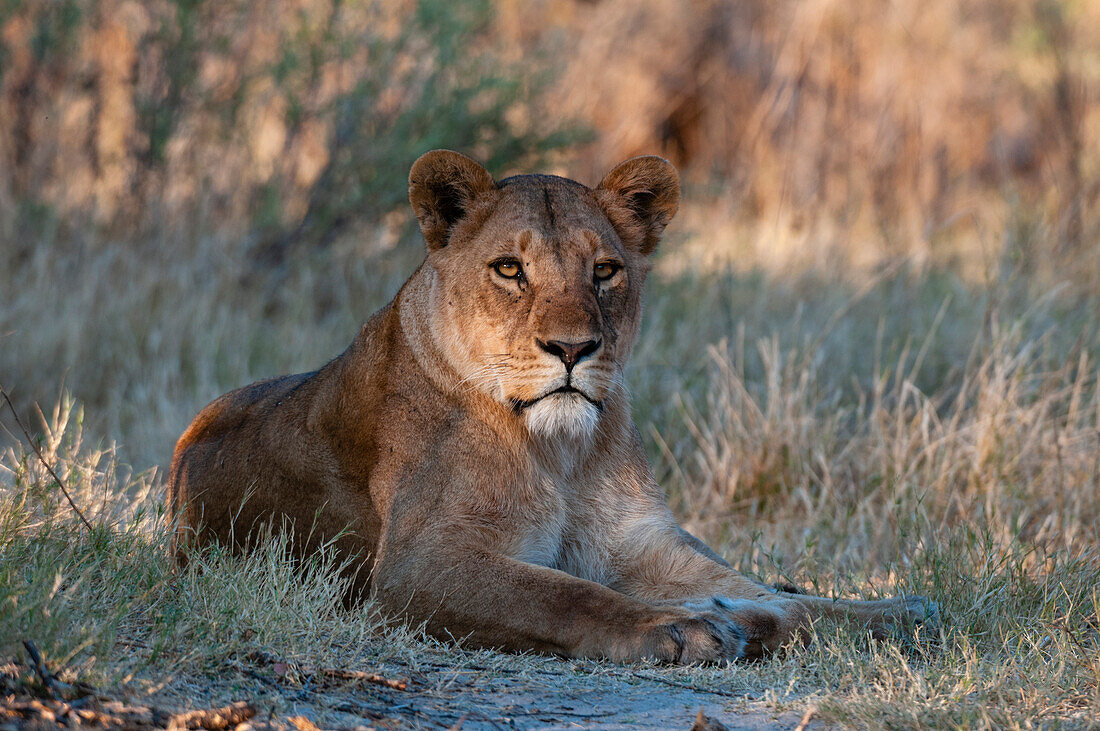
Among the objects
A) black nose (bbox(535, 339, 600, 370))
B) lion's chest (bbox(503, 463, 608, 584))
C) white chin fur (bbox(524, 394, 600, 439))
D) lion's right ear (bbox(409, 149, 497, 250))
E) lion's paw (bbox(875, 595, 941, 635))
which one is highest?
lion's right ear (bbox(409, 149, 497, 250))

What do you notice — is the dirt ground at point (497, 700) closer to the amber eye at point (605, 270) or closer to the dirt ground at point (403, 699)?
the dirt ground at point (403, 699)

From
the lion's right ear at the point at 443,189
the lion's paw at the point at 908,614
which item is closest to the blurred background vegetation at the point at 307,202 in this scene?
the lion's right ear at the point at 443,189

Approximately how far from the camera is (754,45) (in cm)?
1349

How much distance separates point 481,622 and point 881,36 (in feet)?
34.1

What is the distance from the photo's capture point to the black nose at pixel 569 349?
335 cm

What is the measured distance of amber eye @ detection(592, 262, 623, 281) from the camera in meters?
3.68

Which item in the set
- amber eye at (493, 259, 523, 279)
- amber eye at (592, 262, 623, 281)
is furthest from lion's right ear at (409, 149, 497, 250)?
amber eye at (592, 262, 623, 281)

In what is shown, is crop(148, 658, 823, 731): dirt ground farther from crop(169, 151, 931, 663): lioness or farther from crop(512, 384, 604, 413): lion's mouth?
crop(512, 384, 604, 413): lion's mouth

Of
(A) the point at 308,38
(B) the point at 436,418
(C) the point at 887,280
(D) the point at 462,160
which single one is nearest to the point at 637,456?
(B) the point at 436,418

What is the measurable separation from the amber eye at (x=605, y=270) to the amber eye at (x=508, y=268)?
0.24m

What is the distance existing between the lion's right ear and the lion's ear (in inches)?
16.0

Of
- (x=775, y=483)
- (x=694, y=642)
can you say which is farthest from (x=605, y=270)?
(x=775, y=483)

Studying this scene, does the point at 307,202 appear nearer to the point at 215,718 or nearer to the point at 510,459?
the point at 510,459

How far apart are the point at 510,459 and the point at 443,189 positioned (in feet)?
2.94
